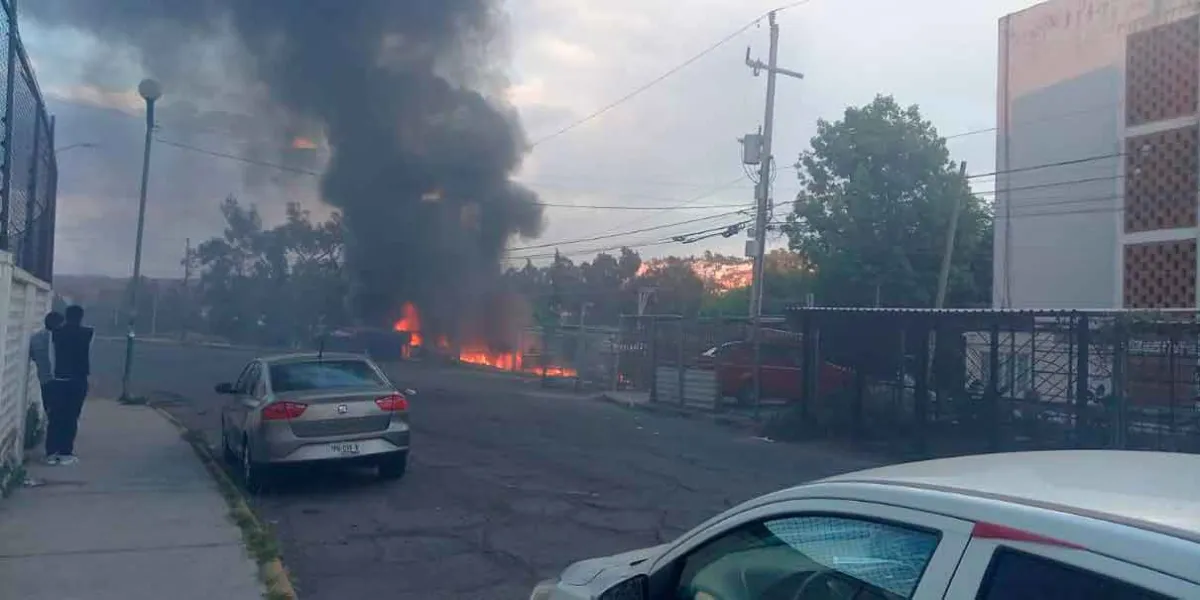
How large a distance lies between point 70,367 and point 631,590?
10.1 metres

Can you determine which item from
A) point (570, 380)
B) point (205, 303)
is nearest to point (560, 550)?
point (570, 380)

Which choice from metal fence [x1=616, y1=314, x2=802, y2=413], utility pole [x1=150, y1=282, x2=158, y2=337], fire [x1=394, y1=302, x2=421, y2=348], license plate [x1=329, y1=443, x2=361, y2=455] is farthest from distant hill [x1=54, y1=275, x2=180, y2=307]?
license plate [x1=329, y1=443, x2=361, y2=455]

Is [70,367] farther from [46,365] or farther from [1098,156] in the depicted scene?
[1098,156]

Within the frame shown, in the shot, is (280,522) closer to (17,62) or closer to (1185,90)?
(17,62)

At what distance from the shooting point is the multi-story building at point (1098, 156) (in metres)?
20.1

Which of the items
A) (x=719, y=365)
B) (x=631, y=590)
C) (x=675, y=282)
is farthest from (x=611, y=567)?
(x=675, y=282)

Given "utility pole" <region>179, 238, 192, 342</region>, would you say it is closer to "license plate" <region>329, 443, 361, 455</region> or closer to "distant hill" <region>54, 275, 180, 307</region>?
"distant hill" <region>54, 275, 180, 307</region>

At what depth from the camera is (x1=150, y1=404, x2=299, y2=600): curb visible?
6574 millimetres

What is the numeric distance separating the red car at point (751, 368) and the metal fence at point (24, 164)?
1282 centimetres

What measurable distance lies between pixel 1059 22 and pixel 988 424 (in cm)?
1224

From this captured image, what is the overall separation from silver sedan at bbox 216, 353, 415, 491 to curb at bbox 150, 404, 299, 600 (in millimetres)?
367

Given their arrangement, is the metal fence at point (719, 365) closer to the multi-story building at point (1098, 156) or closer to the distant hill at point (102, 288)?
the multi-story building at point (1098, 156)

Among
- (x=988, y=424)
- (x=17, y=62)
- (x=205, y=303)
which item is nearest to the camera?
(x=17, y=62)

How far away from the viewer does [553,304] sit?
59125 mm
